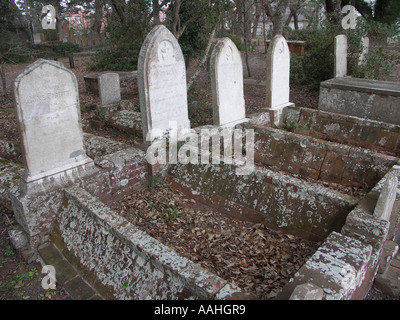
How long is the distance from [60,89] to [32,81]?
33 cm

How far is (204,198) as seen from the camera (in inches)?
184

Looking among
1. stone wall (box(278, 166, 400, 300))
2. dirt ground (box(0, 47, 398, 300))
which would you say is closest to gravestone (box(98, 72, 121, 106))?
dirt ground (box(0, 47, 398, 300))

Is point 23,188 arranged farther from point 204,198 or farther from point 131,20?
point 131,20

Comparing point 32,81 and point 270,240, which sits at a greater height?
point 32,81

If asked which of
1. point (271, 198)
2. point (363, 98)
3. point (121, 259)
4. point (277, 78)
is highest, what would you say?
point (277, 78)

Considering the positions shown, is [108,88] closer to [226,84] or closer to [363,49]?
[226,84]

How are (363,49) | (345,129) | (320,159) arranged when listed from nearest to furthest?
(320,159)
(345,129)
(363,49)

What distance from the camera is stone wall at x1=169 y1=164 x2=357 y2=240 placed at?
361cm

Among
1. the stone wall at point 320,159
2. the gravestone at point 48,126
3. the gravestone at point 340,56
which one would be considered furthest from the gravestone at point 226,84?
the gravestone at point 340,56

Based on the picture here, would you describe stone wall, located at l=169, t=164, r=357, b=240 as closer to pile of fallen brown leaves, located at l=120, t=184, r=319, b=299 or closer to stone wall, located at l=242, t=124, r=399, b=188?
pile of fallen brown leaves, located at l=120, t=184, r=319, b=299

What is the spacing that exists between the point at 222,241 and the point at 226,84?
305 centimetres

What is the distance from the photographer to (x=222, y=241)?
151 inches

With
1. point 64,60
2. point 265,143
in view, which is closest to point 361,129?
point 265,143

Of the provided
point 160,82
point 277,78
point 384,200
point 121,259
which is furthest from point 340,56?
point 121,259
